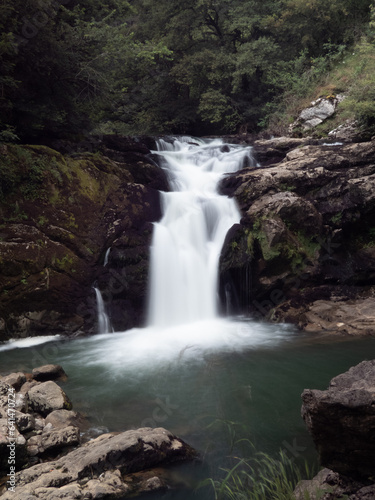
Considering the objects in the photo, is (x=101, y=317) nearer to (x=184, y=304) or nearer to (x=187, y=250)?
(x=184, y=304)

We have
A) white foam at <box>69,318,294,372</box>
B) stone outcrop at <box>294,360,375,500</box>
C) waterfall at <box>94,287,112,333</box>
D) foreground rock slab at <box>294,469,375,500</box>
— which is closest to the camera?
foreground rock slab at <box>294,469,375,500</box>

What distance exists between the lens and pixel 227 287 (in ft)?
30.7

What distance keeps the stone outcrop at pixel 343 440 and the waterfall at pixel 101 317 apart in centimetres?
638

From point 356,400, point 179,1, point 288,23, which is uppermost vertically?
point 179,1

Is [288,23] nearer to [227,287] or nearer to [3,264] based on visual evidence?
[227,287]

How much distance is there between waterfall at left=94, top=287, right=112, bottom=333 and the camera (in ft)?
27.8

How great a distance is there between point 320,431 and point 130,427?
2517 mm

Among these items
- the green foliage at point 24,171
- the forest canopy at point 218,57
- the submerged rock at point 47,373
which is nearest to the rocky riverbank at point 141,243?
the green foliage at point 24,171

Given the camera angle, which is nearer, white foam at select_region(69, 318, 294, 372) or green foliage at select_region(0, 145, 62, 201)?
white foam at select_region(69, 318, 294, 372)

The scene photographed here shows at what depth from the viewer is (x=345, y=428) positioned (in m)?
2.58

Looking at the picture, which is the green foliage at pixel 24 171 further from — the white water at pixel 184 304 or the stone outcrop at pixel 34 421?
the stone outcrop at pixel 34 421

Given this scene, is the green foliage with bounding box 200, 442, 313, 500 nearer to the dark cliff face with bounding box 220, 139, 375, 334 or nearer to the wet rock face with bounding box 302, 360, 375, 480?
the wet rock face with bounding box 302, 360, 375, 480

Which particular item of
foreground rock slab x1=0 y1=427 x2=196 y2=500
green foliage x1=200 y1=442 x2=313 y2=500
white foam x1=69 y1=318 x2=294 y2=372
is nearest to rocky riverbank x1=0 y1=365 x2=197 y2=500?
foreground rock slab x1=0 y1=427 x2=196 y2=500

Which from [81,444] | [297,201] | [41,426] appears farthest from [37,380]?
[297,201]
